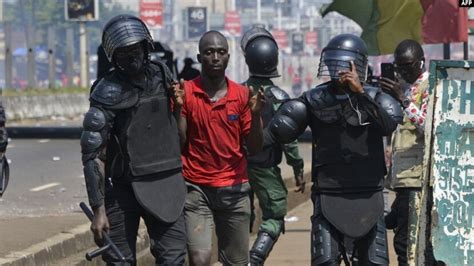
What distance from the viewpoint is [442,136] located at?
798 cm

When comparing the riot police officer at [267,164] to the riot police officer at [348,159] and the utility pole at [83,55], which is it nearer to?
the riot police officer at [348,159]

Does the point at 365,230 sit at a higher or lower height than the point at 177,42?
higher

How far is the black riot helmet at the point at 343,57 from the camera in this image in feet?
26.9

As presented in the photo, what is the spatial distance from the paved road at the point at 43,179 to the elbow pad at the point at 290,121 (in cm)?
523

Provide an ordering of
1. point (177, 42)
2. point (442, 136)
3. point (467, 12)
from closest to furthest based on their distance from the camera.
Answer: point (442, 136), point (467, 12), point (177, 42)

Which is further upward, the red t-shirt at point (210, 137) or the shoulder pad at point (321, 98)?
the shoulder pad at point (321, 98)

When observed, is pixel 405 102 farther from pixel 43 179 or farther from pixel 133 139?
pixel 43 179

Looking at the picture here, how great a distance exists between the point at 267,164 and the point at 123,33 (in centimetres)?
305

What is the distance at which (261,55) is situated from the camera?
11.1m

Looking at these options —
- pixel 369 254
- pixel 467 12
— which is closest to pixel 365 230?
pixel 369 254

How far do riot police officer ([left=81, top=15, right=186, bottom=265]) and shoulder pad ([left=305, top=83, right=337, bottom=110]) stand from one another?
800 millimetres

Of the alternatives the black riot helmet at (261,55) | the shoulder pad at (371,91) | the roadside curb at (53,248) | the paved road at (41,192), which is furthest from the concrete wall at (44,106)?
the shoulder pad at (371,91)

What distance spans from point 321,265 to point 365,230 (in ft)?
1.00

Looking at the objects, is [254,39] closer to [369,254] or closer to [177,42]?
[369,254]
